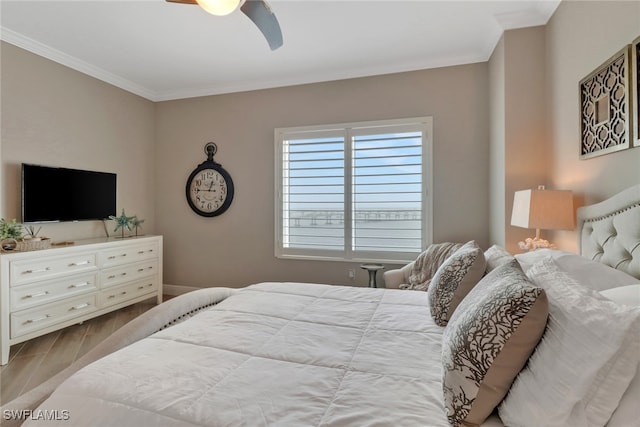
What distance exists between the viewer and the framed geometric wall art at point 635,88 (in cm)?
147

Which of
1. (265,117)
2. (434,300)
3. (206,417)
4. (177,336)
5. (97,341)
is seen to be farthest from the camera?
(265,117)

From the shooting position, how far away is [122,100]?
13.0 feet

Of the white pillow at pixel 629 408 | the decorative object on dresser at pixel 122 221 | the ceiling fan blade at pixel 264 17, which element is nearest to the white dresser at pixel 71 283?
the decorative object on dresser at pixel 122 221

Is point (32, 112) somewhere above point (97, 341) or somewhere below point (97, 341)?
above

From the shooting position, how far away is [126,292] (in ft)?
11.6

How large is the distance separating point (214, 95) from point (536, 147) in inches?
142

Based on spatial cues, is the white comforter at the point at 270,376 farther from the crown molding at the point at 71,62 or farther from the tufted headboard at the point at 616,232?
the crown molding at the point at 71,62

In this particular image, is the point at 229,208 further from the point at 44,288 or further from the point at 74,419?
the point at 74,419

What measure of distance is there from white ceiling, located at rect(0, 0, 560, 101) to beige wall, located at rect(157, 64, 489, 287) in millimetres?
206

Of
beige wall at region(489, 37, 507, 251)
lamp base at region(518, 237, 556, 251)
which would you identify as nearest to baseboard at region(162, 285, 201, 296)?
beige wall at region(489, 37, 507, 251)

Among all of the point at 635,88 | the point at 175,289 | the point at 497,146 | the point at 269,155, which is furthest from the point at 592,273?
the point at 175,289

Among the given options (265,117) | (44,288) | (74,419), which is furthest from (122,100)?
(74,419)

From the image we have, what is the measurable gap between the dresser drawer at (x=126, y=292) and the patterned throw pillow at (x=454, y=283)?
325 cm

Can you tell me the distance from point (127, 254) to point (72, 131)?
1417 millimetres
